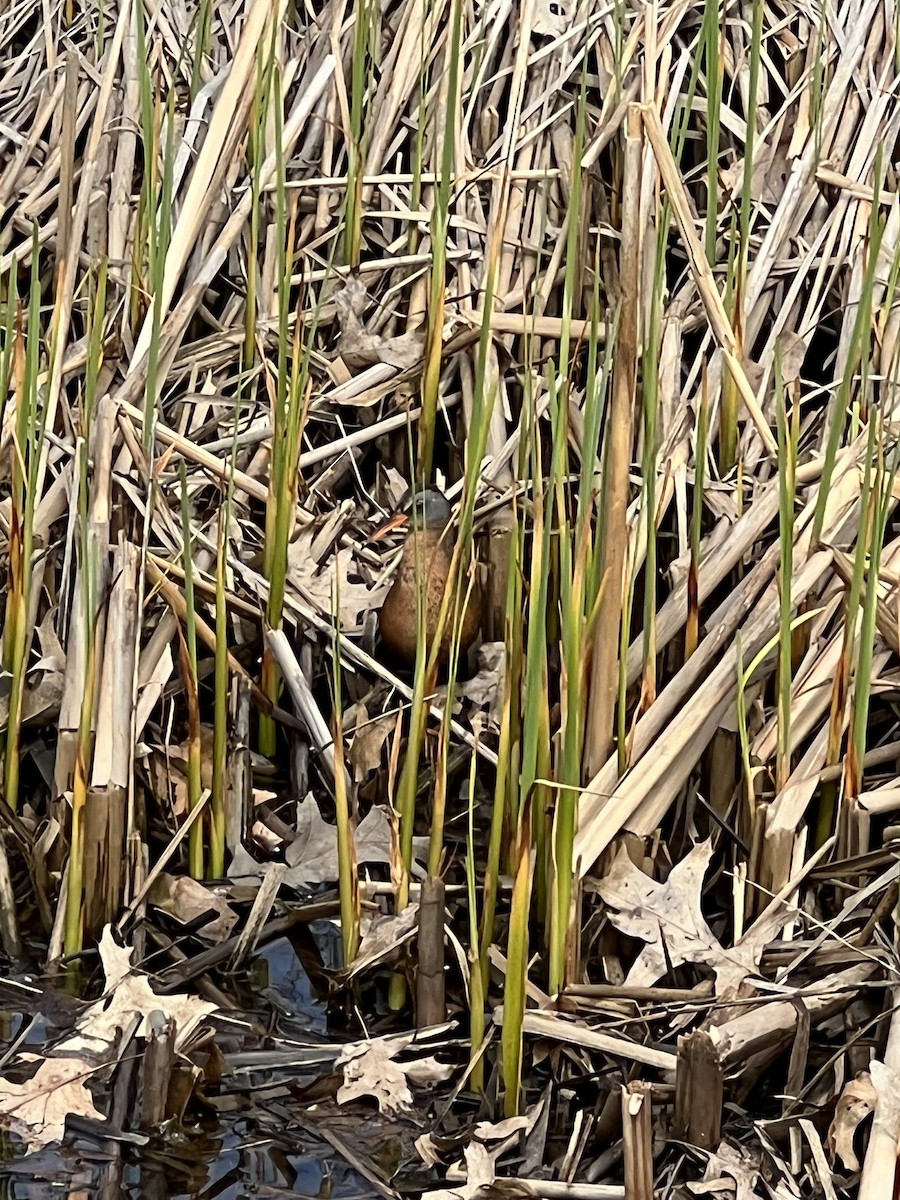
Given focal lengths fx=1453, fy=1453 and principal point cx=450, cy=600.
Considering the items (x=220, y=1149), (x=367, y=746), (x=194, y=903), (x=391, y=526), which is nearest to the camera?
(x=220, y=1149)

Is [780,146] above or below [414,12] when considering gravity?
below

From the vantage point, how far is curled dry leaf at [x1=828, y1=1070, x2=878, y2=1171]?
181 cm

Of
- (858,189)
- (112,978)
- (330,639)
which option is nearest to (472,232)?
(858,189)

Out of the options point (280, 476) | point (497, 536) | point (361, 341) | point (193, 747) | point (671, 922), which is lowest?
point (671, 922)

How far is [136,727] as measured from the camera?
2.41 m

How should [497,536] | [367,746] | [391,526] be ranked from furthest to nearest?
[391,526]
[497,536]
[367,746]

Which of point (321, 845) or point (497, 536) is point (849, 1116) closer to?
point (321, 845)

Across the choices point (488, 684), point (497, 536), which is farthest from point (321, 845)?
point (497, 536)

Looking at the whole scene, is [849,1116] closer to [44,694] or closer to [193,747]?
[193,747]

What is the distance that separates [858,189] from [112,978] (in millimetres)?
2190

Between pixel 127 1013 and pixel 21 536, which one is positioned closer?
pixel 127 1013

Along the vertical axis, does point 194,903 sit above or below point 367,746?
below

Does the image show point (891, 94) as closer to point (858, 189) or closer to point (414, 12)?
point (858, 189)

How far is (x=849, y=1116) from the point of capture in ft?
5.99
